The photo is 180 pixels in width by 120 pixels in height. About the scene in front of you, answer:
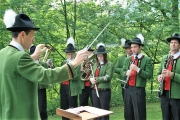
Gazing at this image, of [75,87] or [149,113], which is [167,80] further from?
[149,113]

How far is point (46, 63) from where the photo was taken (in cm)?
837

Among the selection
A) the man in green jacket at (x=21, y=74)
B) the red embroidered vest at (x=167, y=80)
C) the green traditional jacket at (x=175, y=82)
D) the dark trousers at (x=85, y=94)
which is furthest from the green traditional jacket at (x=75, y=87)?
the man in green jacket at (x=21, y=74)

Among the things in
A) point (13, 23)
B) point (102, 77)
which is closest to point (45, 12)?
point (102, 77)

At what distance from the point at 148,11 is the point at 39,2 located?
156 inches

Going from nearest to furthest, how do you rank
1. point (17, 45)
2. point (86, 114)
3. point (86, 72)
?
1. point (17, 45)
2. point (86, 114)
3. point (86, 72)

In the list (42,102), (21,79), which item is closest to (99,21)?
(42,102)

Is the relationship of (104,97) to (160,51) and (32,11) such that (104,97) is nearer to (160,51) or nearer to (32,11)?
(32,11)

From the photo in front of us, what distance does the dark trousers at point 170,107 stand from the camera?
6105 millimetres

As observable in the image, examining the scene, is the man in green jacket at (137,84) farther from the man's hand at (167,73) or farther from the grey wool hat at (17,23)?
the grey wool hat at (17,23)

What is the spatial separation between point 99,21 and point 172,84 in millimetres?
5394

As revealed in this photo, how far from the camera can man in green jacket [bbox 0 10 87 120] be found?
10.3 feet

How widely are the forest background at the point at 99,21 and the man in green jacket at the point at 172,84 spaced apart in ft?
12.9

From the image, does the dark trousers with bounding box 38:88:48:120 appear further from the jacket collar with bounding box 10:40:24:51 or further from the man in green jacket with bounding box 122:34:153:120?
the jacket collar with bounding box 10:40:24:51

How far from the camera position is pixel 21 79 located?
3209 mm
